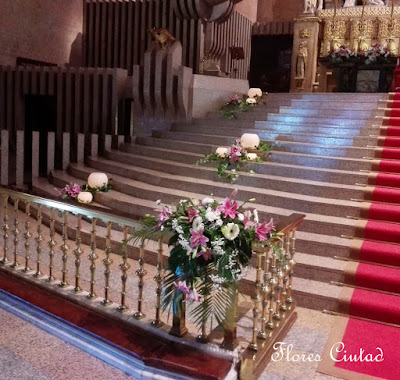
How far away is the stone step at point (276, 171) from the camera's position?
17.1ft

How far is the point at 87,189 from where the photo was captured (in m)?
6.16

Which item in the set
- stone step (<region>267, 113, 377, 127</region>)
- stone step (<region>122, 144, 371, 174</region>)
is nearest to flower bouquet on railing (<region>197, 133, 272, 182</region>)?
stone step (<region>122, 144, 371, 174</region>)

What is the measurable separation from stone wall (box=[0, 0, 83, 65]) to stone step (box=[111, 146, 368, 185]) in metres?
5.93

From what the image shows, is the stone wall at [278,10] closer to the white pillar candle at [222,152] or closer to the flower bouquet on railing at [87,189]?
the white pillar candle at [222,152]

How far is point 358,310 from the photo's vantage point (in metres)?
3.61

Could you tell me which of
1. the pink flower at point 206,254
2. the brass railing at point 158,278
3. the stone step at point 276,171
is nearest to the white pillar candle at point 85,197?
the stone step at point 276,171

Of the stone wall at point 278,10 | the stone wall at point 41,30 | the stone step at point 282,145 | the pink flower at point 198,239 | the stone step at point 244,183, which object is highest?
the stone wall at point 278,10

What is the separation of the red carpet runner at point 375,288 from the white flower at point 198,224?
4.09 ft

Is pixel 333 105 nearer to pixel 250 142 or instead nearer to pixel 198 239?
pixel 250 142

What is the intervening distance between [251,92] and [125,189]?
3327mm

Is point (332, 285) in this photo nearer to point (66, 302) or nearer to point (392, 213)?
point (392, 213)

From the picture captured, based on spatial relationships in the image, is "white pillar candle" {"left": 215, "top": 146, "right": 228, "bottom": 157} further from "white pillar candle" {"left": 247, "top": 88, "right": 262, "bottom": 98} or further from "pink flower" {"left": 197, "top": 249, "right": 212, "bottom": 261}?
"pink flower" {"left": 197, "top": 249, "right": 212, "bottom": 261}

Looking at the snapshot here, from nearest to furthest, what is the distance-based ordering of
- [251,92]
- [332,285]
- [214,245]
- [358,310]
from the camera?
[214,245] → [358,310] → [332,285] → [251,92]

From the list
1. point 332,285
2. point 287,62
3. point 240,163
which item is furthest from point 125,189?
point 287,62
